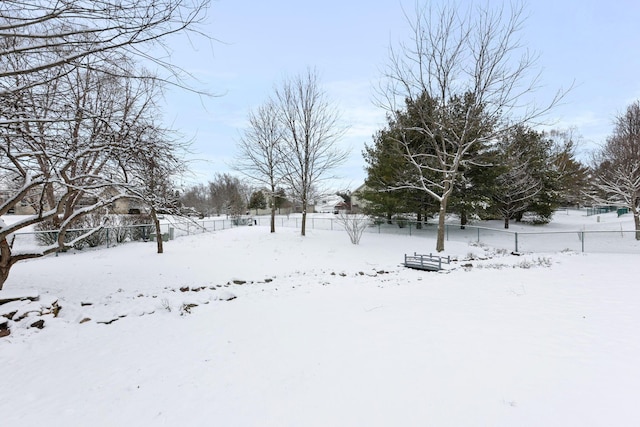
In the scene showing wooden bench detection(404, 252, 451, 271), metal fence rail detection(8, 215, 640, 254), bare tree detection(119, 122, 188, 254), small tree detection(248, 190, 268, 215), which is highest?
small tree detection(248, 190, 268, 215)

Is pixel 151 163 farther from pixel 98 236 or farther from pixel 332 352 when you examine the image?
pixel 98 236

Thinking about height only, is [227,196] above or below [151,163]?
above

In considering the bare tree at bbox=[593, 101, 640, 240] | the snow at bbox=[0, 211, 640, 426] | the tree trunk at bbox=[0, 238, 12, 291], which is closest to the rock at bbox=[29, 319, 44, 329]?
the snow at bbox=[0, 211, 640, 426]

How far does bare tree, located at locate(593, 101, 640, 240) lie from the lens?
16.5m

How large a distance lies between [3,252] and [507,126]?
16.8m

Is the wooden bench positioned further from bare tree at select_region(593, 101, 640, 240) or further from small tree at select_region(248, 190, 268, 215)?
small tree at select_region(248, 190, 268, 215)

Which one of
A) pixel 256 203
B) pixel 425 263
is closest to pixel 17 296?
pixel 425 263

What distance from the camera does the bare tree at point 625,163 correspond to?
16.5 metres

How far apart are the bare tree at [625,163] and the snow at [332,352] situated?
12.0 metres

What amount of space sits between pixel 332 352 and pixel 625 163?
2239cm

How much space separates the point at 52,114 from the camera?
17.1 feet

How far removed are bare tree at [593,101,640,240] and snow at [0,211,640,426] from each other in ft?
39.3

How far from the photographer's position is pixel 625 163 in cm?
1738

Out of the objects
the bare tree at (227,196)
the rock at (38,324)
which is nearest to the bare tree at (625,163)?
the rock at (38,324)
